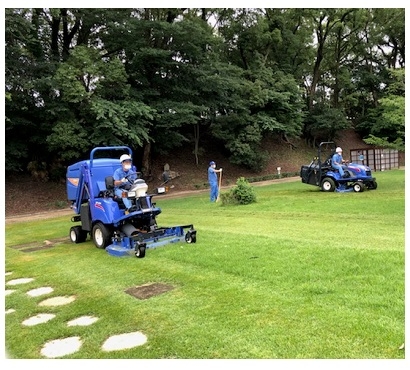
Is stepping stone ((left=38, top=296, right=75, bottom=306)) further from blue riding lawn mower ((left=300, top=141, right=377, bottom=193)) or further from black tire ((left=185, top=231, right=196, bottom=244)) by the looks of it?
blue riding lawn mower ((left=300, top=141, right=377, bottom=193))

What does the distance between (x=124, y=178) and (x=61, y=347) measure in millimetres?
3621

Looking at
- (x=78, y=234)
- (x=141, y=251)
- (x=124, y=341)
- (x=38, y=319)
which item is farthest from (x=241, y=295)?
(x=78, y=234)

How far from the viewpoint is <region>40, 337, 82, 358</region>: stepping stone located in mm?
3141

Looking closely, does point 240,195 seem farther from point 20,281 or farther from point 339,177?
point 20,281

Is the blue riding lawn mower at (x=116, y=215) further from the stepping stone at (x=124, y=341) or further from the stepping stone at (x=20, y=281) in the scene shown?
the stepping stone at (x=124, y=341)

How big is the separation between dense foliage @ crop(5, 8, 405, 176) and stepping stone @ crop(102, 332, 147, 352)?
8754 millimetres

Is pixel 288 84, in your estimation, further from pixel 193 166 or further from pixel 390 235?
pixel 390 235

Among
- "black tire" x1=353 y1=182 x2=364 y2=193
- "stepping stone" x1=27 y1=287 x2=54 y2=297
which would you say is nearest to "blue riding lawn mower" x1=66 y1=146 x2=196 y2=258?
"stepping stone" x1=27 y1=287 x2=54 y2=297

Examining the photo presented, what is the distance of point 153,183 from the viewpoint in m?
22.2

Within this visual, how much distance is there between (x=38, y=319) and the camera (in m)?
3.89

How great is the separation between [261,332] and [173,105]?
18.2 meters

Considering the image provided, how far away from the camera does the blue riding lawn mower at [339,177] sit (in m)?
13.4
